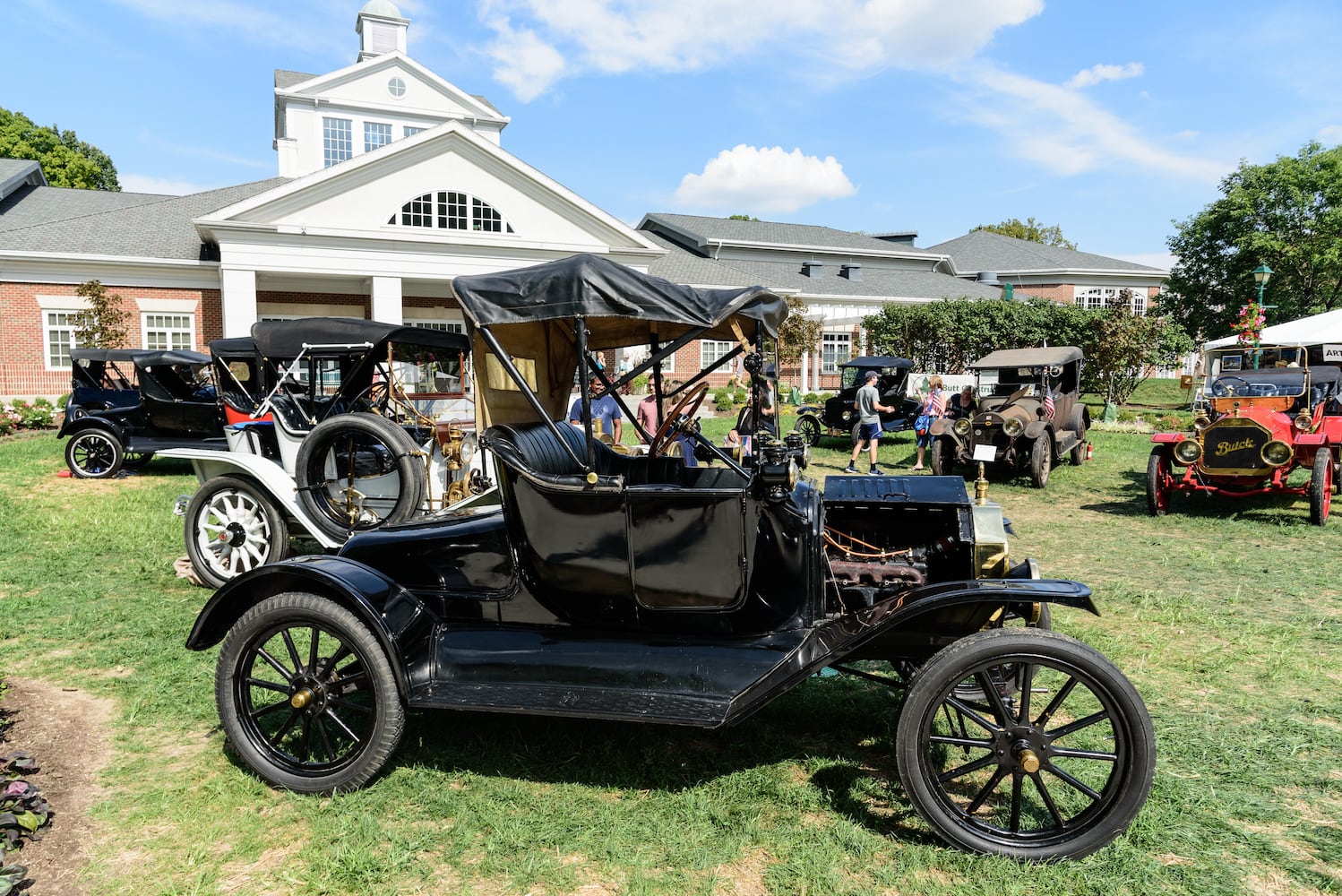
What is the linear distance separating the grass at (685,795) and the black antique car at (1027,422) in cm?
609

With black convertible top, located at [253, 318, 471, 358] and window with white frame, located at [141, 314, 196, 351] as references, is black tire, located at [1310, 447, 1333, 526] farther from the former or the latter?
window with white frame, located at [141, 314, 196, 351]

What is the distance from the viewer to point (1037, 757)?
2789 mm

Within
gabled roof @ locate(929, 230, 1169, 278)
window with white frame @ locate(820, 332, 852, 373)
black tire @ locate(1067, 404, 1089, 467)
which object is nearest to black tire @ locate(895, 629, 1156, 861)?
black tire @ locate(1067, 404, 1089, 467)

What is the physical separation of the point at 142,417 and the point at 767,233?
89.2 feet

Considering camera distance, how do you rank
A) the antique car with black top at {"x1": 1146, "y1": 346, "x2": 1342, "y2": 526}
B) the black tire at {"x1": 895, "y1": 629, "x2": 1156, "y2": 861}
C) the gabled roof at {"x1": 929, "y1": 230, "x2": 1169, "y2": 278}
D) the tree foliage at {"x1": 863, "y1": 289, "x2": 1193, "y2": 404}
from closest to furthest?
the black tire at {"x1": 895, "y1": 629, "x2": 1156, "y2": 861} < the antique car with black top at {"x1": 1146, "y1": 346, "x2": 1342, "y2": 526} < the tree foliage at {"x1": 863, "y1": 289, "x2": 1193, "y2": 404} < the gabled roof at {"x1": 929, "y1": 230, "x2": 1169, "y2": 278}

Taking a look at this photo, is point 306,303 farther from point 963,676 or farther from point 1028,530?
point 963,676

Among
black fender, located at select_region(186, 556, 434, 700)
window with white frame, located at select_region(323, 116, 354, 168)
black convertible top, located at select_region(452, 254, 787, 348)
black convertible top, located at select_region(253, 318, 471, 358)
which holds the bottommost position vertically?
black fender, located at select_region(186, 556, 434, 700)

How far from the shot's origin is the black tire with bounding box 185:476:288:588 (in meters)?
6.28

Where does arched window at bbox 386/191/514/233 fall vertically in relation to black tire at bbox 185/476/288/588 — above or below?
above

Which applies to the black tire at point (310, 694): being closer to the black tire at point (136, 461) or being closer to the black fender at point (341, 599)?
the black fender at point (341, 599)

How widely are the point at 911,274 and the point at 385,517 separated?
32.7 metres

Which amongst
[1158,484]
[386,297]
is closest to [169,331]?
[386,297]

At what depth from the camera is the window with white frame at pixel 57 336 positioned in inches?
815

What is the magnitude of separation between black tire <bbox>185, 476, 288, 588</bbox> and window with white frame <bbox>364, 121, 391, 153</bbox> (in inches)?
980
